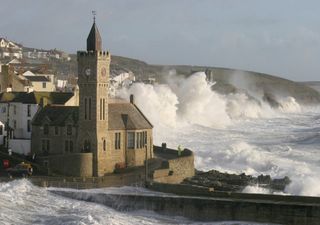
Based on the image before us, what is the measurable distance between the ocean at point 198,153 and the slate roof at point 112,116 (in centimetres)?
720

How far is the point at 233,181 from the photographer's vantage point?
4219cm

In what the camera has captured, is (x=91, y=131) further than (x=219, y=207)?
Yes

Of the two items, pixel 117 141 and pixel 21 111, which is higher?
pixel 21 111

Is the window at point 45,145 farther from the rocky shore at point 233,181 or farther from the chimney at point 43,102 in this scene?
the rocky shore at point 233,181

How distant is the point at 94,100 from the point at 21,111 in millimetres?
8825

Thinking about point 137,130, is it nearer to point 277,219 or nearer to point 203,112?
point 277,219

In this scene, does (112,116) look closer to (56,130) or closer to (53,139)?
(56,130)

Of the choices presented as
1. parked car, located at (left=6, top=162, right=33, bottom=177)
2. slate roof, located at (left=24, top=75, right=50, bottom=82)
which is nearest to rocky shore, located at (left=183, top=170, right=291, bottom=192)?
parked car, located at (left=6, top=162, right=33, bottom=177)

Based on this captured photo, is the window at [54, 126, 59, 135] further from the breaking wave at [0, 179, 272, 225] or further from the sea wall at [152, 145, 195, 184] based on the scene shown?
the breaking wave at [0, 179, 272, 225]

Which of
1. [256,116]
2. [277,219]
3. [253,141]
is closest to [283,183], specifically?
[277,219]

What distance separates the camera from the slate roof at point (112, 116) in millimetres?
43219

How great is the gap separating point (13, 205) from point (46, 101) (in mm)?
14722

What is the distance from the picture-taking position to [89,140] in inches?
1619

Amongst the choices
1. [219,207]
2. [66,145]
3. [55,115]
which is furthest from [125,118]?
[219,207]
